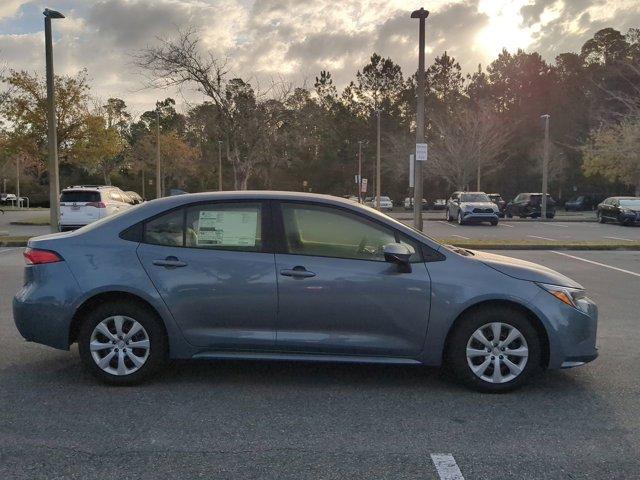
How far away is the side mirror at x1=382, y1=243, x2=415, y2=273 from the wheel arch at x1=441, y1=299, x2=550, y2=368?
0.55m

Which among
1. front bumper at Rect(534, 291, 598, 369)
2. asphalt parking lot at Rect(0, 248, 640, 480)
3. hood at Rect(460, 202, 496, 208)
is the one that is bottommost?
asphalt parking lot at Rect(0, 248, 640, 480)

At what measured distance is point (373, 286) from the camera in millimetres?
4488

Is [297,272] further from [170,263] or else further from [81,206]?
[81,206]

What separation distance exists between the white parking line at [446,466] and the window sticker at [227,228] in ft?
6.85

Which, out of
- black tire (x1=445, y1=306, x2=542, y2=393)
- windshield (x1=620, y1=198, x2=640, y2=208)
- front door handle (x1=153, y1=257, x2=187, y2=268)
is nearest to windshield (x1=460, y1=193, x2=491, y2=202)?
windshield (x1=620, y1=198, x2=640, y2=208)

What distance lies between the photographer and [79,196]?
19688mm

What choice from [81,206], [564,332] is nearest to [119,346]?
[564,332]

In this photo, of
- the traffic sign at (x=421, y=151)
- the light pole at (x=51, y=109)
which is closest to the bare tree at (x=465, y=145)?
the traffic sign at (x=421, y=151)

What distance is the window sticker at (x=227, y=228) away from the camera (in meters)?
4.68

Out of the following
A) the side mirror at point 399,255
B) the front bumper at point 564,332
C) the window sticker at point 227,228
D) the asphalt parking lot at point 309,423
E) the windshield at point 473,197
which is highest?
the windshield at point 473,197

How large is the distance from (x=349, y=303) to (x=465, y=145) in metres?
44.8

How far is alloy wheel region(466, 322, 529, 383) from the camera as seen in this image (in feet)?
14.8

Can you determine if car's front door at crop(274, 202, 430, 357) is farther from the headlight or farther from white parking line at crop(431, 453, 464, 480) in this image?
white parking line at crop(431, 453, 464, 480)

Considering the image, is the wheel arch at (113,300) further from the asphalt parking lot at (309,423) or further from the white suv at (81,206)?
the white suv at (81,206)
